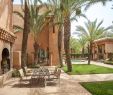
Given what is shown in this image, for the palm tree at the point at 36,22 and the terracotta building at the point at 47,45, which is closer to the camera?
the palm tree at the point at 36,22

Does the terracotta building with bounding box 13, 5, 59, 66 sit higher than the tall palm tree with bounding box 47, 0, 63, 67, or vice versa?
the tall palm tree with bounding box 47, 0, 63, 67

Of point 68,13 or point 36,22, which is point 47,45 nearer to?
point 36,22

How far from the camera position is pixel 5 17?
20.5m

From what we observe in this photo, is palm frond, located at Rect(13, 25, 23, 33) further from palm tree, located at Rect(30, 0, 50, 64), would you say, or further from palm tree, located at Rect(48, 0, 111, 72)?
palm tree, located at Rect(48, 0, 111, 72)

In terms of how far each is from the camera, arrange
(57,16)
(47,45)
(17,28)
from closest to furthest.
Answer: (57,16) → (17,28) → (47,45)

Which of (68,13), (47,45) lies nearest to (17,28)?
(47,45)

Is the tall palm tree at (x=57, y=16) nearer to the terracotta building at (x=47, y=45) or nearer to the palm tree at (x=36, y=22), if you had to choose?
the terracotta building at (x=47, y=45)

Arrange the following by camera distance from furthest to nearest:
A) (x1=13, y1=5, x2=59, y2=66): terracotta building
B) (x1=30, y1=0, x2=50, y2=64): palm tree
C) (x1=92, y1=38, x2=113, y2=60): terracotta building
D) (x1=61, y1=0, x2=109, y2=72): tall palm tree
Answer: (x1=92, y1=38, x2=113, y2=60): terracotta building → (x1=13, y1=5, x2=59, y2=66): terracotta building → (x1=30, y1=0, x2=50, y2=64): palm tree → (x1=61, y1=0, x2=109, y2=72): tall palm tree

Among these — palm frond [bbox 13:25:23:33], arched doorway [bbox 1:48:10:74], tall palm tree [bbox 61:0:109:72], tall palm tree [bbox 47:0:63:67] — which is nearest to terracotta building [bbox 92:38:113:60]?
tall palm tree [bbox 47:0:63:67]

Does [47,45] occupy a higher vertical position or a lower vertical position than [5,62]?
higher

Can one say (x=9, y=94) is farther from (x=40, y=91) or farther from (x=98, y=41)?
(x=98, y=41)

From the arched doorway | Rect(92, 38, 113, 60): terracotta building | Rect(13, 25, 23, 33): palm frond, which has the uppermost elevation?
Rect(13, 25, 23, 33): palm frond

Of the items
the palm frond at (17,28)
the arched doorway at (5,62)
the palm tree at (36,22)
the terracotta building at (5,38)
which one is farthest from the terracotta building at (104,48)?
the arched doorway at (5,62)

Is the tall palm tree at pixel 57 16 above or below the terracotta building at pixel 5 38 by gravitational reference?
above
